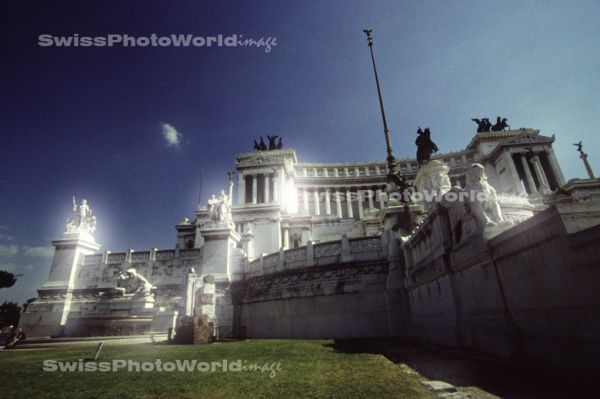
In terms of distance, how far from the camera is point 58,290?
2233 centimetres

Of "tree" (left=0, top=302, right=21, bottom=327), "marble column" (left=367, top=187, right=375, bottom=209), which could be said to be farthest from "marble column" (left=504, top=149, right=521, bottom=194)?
"tree" (left=0, top=302, right=21, bottom=327)

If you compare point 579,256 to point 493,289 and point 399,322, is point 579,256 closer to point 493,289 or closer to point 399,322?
point 493,289

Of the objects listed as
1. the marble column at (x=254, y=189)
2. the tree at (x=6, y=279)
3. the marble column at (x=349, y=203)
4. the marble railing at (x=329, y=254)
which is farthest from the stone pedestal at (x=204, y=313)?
the tree at (x=6, y=279)

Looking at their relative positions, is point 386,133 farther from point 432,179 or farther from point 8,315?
point 8,315

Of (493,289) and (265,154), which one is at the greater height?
(265,154)

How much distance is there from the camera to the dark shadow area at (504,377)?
3721 millimetres

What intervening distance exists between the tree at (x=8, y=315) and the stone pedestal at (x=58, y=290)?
40.3 meters

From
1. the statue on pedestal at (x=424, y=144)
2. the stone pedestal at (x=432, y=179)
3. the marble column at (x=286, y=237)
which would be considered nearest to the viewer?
the statue on pedestal at (x=424, y=144)

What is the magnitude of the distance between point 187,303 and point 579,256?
14.8 m

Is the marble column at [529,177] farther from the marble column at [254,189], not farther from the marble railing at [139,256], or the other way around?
the marble railing at [139,256]

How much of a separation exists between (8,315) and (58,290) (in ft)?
153

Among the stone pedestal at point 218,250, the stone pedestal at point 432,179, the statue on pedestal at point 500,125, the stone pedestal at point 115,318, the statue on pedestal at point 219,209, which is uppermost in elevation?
the statue on pedestal at point 500,125

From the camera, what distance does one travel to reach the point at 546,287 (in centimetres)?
462

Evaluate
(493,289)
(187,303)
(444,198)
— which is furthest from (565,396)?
(187,303)
